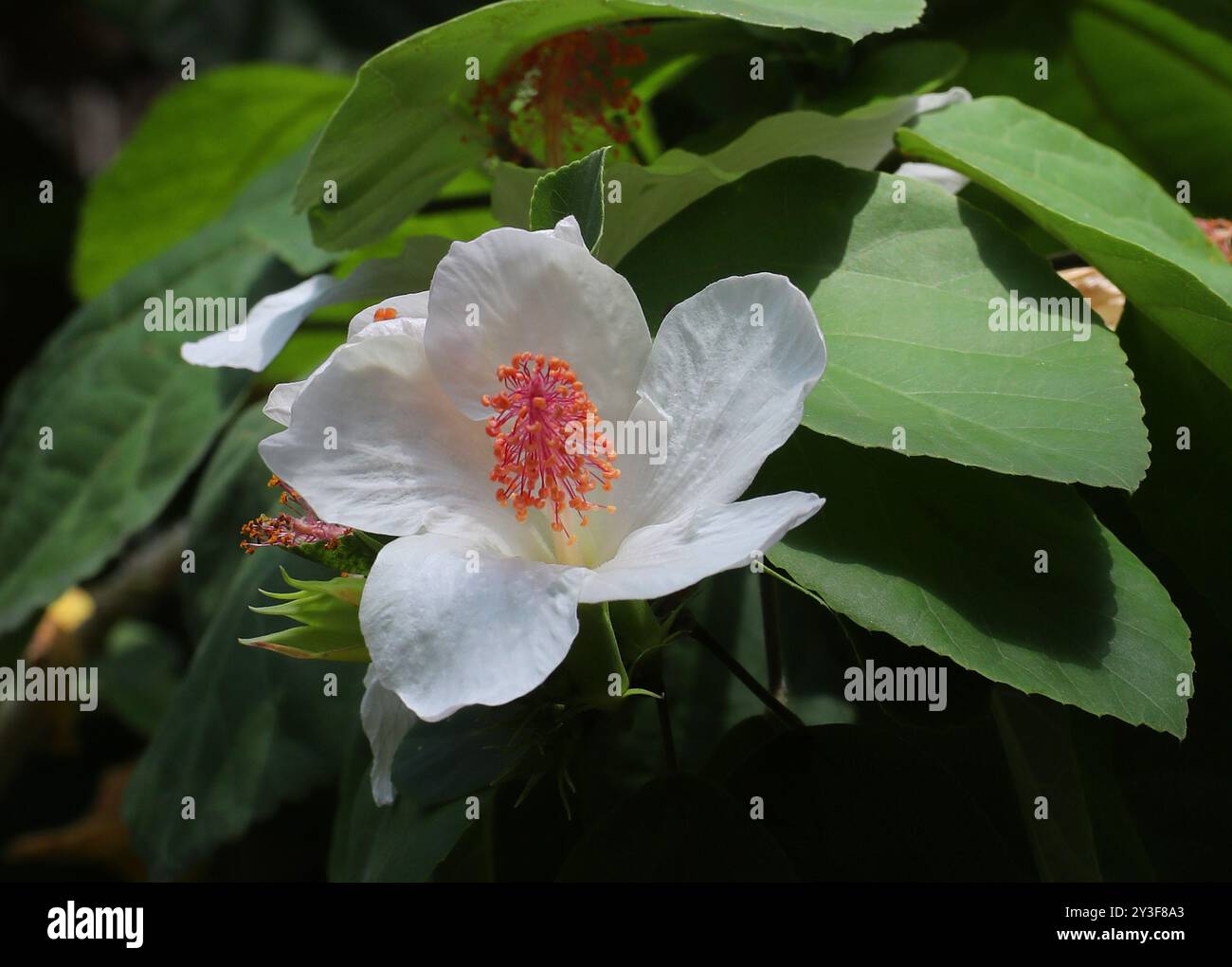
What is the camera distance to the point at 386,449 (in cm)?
33

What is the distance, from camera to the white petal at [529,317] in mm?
319

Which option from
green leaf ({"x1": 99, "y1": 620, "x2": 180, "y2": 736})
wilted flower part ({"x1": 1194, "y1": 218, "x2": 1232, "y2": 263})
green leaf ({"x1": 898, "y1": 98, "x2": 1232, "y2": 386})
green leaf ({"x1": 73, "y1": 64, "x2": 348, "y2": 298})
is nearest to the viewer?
green leaf ({"x1": 898, "y1": 98, "x2": 1232, "y2": 386})

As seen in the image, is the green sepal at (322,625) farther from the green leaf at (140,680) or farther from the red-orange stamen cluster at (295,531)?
the green leaf at (140,680)

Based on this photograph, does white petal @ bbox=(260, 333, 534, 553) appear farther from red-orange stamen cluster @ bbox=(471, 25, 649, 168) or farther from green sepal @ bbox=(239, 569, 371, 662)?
red-orange stamen cluster @ bbox=(471, 25, 649, 168)

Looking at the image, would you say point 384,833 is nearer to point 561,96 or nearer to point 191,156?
point 561,96

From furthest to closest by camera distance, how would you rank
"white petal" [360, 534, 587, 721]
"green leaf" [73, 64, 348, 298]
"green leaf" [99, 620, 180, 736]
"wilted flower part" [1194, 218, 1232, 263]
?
1. "green leaf" [99, 620, 180, 736]
2. "green leaf" [73, 64, 348, 298]
3. "wilted flower part" [1194, 218, 1232, 263]
4. "white petal" [360, 534, 587, 721]

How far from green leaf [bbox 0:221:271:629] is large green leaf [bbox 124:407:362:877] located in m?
0.11

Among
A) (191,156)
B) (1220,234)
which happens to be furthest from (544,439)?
(191,156)

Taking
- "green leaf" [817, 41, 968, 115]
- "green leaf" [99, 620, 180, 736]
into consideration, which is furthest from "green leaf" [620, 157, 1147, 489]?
"green leaf" [99, 620, 180, 736]

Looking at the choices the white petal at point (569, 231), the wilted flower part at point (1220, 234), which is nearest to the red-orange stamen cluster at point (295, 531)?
the white petal at point (569, 231)

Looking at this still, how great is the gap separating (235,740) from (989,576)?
1.18ft

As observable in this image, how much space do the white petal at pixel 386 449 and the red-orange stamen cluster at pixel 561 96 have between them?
0.18 m

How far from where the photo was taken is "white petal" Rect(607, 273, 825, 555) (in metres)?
0.31

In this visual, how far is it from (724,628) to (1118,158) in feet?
0.83
